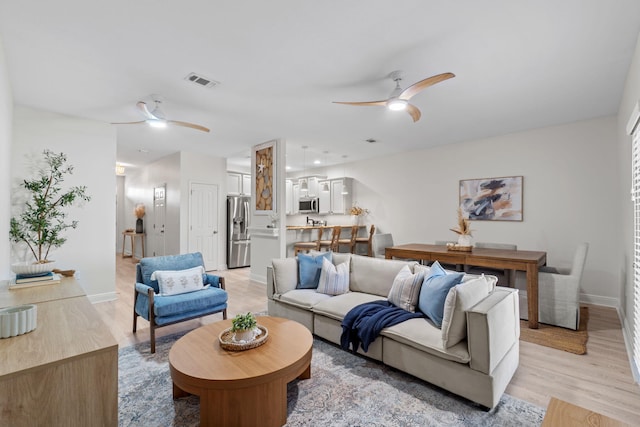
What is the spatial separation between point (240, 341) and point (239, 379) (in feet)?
1.35

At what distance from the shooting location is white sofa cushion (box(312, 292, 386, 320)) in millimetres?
2821

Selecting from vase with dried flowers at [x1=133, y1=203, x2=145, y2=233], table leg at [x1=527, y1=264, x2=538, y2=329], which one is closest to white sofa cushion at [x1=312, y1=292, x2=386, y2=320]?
table leg at [x1=527, y1=264, x2=538, y2=329]

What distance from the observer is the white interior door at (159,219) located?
714 cm

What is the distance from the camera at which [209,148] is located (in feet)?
20.1

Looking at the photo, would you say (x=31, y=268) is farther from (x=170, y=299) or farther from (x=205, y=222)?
(x=205, y=222)

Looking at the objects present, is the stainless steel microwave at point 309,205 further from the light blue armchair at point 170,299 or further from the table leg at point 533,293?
the table leg at point 533,293

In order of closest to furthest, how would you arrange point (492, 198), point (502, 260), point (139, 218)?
point (502, 260), point (492, 198), point (139, 218)

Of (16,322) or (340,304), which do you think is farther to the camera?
(340,304)

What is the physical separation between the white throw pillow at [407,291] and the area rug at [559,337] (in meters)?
1.42

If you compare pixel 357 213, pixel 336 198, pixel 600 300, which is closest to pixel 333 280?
pixel 600 300

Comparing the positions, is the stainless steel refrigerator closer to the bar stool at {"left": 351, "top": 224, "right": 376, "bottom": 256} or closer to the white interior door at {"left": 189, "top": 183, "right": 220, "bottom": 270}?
the white interior door at {"left": 189, "top": 183, "right": 220, "bottom": 270}

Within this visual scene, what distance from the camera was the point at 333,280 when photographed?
3.34 metres

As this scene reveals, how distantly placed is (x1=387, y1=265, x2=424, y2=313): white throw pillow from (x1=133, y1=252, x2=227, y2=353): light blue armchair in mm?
1805

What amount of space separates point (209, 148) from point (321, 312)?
4.53 meters
